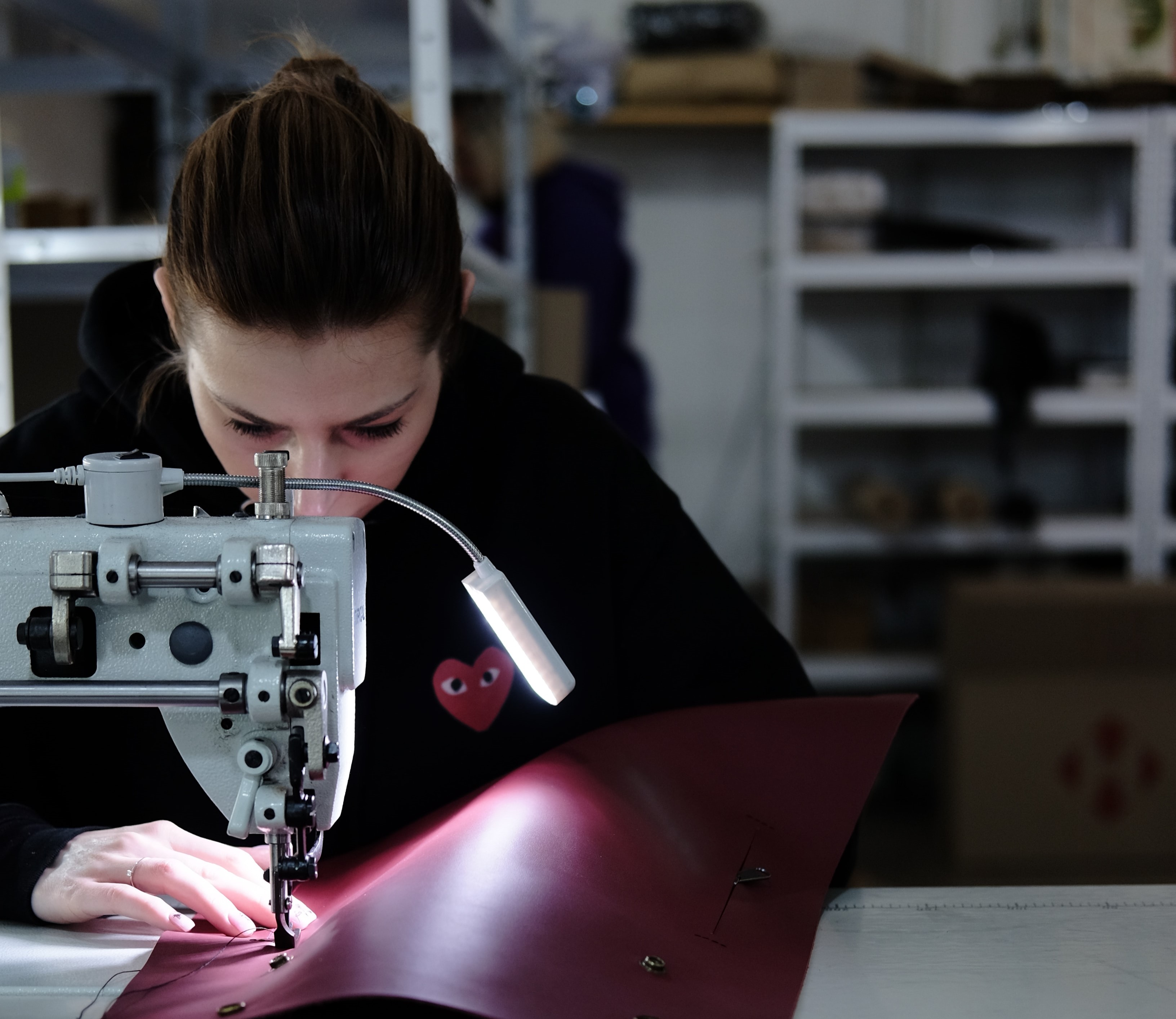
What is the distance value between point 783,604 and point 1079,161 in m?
1.64

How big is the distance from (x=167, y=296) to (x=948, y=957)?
771 millimetres

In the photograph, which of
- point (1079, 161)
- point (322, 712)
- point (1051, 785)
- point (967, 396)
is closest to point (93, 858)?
point (322, 712)

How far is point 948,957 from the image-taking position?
687 millimetres

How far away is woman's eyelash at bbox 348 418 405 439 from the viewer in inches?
35.8

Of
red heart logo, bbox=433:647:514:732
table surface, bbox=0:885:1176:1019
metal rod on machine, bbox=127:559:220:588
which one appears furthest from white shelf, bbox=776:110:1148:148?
metal rod on machine, bbox=127:559:220:588

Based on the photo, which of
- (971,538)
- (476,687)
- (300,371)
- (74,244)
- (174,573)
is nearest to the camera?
(174,573)

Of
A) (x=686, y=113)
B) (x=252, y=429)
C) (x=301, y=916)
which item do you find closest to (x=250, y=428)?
(x=252, y=429)

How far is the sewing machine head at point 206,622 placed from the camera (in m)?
0.67

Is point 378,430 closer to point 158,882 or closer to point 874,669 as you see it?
point 158,882

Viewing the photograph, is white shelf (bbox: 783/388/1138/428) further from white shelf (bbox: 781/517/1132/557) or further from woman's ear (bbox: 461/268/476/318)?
woman's ear (bbox: 461/268/476/318)

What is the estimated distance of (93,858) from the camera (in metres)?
0.75

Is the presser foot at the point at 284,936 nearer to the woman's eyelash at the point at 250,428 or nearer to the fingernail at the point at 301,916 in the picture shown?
the fingernail at the point at 301,916

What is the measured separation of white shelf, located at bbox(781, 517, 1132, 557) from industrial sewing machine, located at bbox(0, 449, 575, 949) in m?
2.49

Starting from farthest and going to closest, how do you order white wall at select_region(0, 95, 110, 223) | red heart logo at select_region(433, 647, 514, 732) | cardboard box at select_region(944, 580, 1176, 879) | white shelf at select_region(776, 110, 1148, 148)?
1. white shelf at select_region(776, 110, 1148, 148)
2. cardboard box at select_region(944, 580, 1176, 879)
3. white wall at select_region(0, 95, 110, 223)
4. red heart logo at select_region(433, 647, 514, 732)
